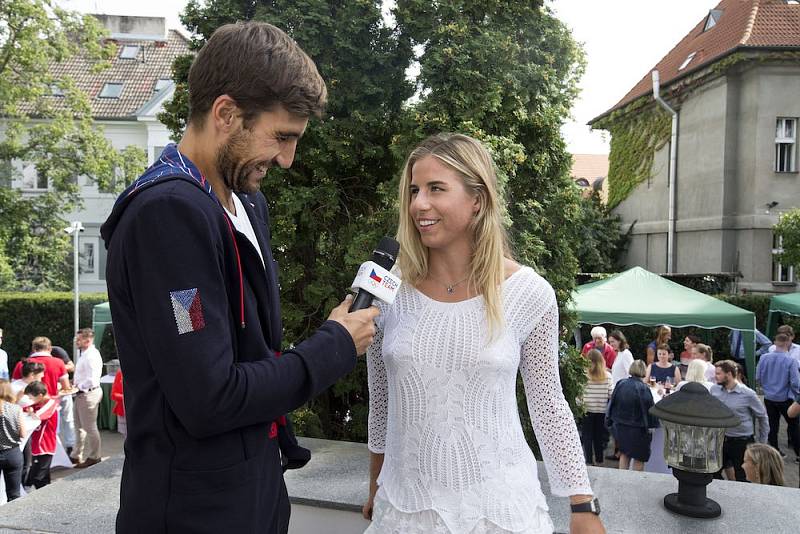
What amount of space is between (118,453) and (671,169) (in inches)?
829

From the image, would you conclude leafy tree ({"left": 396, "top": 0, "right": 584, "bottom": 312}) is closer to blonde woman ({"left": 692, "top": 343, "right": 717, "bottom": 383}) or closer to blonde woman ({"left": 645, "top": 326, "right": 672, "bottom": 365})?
blonde woman ({"left": 692, "top": 343, "right": 717, "bottom": 383})

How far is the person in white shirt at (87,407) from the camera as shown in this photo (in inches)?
373

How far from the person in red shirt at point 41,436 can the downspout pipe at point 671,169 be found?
21.0 meters

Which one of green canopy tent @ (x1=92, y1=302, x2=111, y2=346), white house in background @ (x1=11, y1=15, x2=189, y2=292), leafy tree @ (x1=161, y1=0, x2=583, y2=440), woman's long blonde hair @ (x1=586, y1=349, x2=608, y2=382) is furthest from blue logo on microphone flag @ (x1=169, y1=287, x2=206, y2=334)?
white house in background @ (x1=11, y1=15, x2=189, y2=292)

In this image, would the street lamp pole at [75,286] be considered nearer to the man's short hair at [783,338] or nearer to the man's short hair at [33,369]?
the man's short hair at [33,369]

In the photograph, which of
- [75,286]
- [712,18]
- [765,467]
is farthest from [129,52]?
[765,467]

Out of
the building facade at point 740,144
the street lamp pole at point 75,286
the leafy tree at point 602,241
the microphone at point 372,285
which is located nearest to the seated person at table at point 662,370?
the microphone at point 372,285

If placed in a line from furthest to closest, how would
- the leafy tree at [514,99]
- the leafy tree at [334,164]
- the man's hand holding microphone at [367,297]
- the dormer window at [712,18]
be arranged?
the dormer window at [712,18] → the leafy tree at [334,164] → the leafy tree at [514,99] → the man's hand holding microphone at [367,297]

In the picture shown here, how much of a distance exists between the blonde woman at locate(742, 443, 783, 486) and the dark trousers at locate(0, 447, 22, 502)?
22.5ft

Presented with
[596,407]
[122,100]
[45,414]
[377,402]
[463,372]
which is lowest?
[596,407]

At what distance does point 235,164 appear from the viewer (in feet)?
Result: 4.66

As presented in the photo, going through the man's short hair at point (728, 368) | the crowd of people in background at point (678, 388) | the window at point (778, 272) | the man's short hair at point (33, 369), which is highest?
the window at point (778, 272)

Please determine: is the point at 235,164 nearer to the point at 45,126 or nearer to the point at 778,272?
the point at 45,126

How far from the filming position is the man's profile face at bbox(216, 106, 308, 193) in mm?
1396
